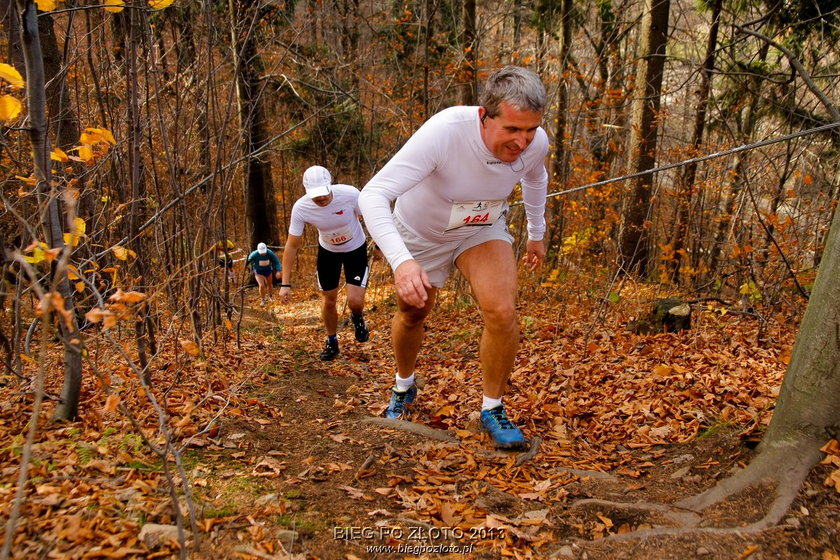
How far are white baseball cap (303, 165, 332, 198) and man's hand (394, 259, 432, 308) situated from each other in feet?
10.1

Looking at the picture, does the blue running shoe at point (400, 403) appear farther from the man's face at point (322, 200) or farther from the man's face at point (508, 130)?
the man's face at point (322, 200)

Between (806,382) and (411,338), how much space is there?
7.14 ft

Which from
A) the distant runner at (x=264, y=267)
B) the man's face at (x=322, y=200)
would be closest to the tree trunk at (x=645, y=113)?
the man's face at (x=322, y=200)

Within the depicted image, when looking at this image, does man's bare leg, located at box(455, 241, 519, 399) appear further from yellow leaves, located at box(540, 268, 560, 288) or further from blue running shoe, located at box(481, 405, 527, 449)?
yellow leaves, located at box(540, 268, 560, 288)

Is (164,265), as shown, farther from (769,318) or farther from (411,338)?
(769,318)

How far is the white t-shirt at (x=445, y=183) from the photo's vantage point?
279 cm

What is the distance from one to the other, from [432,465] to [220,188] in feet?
10.7

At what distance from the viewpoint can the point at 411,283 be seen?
2.51 metres

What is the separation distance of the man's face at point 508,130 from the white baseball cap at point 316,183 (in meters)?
2.78

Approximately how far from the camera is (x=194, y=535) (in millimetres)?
1782

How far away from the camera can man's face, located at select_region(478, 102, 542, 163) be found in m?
2.71

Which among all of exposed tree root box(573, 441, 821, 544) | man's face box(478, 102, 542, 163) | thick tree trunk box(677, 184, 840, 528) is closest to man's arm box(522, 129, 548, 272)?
man's face box(478, 102, 542, 163)

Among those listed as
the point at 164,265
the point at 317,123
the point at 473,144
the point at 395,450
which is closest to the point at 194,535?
the point at 395,450

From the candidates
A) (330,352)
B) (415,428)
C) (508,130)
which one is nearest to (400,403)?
(415,428)
